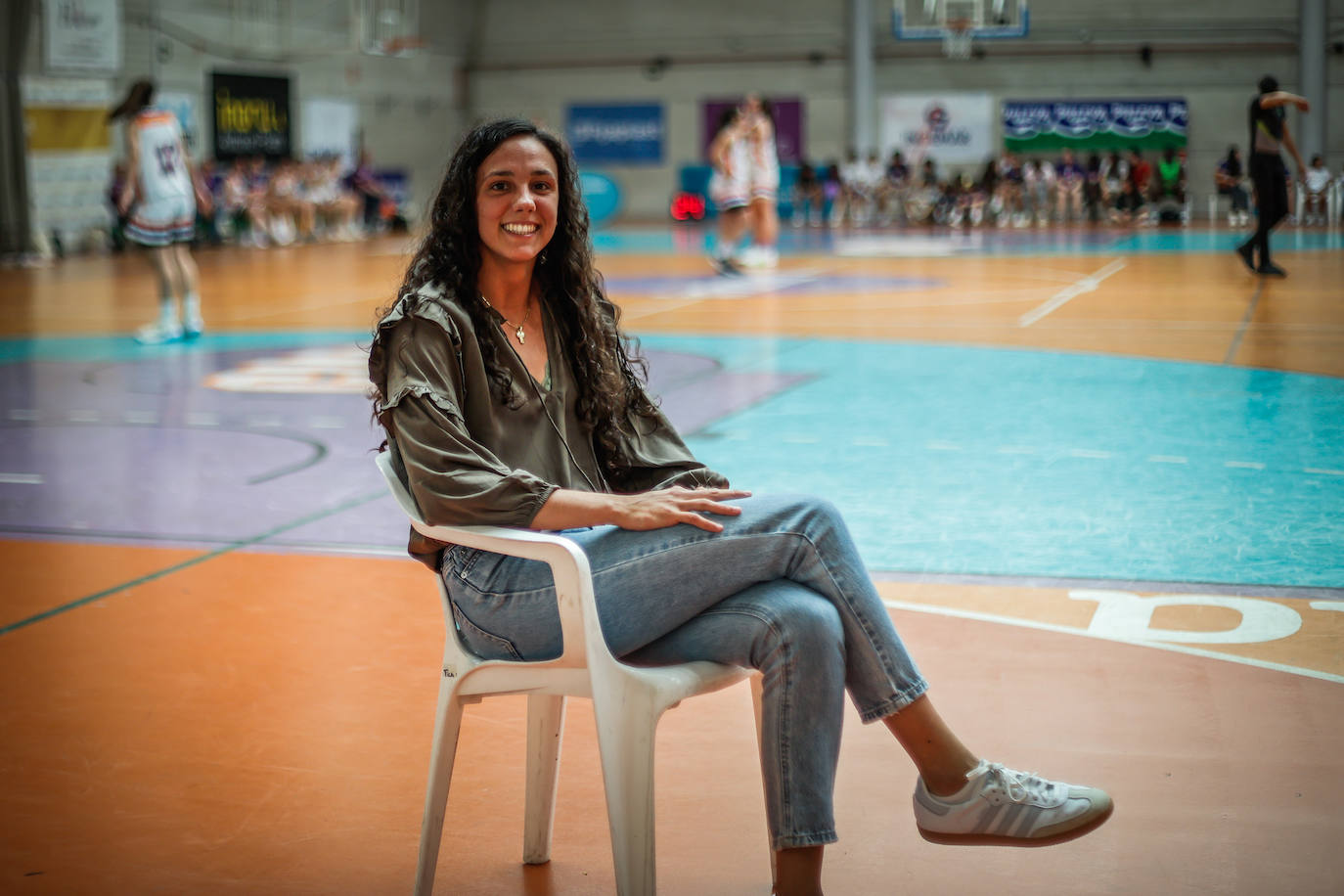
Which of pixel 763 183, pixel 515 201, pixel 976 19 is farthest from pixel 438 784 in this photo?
pixel 976 19

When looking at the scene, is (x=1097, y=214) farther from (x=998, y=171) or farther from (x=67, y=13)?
(x=67, y=13)

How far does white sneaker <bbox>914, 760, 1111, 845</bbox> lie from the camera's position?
2367 mm

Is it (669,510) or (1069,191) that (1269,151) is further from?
(1069,191)

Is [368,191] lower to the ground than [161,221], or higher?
higher

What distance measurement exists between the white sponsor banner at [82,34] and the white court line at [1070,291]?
13609 mm

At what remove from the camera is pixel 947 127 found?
2848 centimetres

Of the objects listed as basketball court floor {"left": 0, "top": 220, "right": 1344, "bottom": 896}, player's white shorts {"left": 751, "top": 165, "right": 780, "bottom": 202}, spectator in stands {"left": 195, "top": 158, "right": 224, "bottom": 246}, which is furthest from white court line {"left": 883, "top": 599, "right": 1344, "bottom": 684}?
spectator in stands {"left": 195, "top": 158, "right": 224, "bottom": 246}

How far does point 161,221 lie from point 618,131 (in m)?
21.8

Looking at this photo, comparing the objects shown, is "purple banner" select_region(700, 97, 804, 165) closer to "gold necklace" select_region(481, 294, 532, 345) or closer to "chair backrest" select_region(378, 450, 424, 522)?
"gold necklace" select_region(481, 294, 532, 345)

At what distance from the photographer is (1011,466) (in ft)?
19.5

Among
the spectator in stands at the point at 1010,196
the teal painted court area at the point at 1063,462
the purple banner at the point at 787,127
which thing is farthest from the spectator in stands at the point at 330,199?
the teal painted court area at the point at 1063,462

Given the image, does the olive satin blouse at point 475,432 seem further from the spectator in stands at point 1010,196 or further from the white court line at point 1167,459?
the spectator in stands at point 1010,196

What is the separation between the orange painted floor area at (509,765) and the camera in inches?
100

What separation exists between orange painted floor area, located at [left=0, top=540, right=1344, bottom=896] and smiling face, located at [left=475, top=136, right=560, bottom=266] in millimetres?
1057
